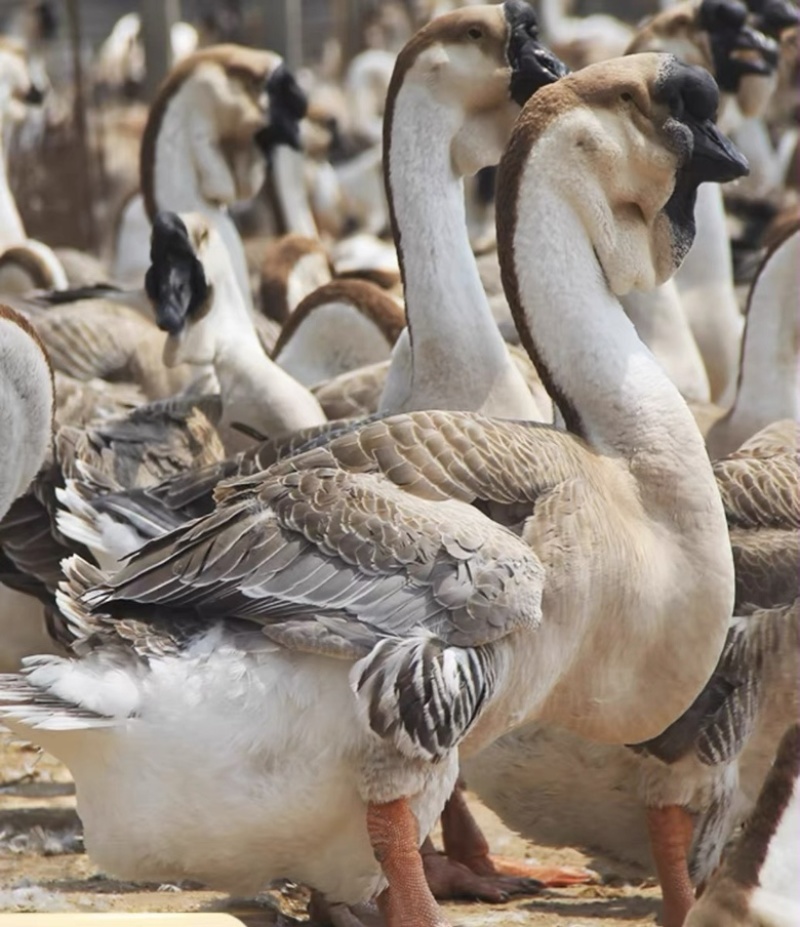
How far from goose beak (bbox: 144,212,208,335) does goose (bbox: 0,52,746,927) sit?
278cm

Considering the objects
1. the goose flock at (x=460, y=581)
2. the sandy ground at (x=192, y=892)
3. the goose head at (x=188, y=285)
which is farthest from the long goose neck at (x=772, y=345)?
the goose head at (x=188, y=285)

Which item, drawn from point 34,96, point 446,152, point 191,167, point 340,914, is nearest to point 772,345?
point 446,152

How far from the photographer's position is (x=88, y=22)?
43.3 metres

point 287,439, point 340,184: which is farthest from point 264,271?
point 340,184

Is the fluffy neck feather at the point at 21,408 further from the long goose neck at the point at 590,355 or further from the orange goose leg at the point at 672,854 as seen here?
the orange goose leg at the point at 672,854

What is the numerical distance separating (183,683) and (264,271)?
718 cm

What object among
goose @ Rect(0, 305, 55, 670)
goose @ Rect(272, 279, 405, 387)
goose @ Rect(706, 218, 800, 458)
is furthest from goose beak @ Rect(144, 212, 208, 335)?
goose @ Rect(0, 305, 55, 670)

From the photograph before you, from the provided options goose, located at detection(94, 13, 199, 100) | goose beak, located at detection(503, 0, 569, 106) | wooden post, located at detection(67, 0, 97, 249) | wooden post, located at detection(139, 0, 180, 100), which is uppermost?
goose beak, located at detection(503, 0, 569, 106)

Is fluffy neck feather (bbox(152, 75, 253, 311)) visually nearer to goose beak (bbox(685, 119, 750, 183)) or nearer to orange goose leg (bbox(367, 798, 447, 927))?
goose beak (bbox(685, 119, 750, 183))

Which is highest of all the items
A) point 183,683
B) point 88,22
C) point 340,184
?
point 183,683

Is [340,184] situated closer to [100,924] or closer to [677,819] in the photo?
[677,819]

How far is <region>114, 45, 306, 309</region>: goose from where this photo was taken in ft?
36.3

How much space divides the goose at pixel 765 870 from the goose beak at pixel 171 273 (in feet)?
14.0

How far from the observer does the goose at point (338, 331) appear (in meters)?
9.29
